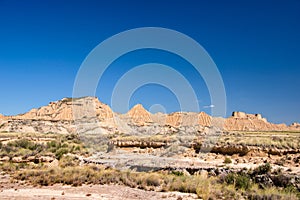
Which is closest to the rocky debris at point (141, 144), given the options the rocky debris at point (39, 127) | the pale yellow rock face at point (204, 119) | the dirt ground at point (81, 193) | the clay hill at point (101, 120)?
the dirt ground at point (81, 193)

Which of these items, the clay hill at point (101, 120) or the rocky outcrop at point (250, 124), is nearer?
the clay hill at point (101, 120)

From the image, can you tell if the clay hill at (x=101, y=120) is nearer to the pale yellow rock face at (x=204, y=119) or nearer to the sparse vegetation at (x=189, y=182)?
the pale yellow rock face at (x=204, y=119)

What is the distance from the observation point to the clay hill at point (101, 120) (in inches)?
2371

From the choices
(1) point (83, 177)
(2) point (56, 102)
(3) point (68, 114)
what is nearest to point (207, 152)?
(1) point (83, 177)

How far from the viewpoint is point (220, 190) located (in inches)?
419

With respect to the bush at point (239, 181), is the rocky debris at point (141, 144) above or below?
above

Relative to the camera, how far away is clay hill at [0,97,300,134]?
60.2 meters

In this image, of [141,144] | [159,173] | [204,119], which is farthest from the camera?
[204,119]

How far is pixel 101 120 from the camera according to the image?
2876 inches

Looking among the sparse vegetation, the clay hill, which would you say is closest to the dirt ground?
the sparse vegetation

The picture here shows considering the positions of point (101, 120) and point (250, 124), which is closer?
point (101, 120)

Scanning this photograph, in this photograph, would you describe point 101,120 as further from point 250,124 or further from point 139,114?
point 250,124

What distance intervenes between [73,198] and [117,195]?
1.50 meters

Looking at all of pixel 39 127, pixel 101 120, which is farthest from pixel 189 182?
pixel 101 120
